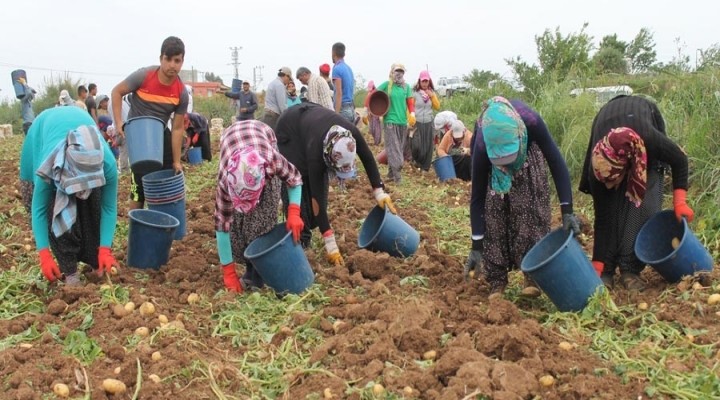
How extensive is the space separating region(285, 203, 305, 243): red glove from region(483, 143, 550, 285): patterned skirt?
3.31ft

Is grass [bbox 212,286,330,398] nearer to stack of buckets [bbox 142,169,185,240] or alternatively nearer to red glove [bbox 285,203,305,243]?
red glove [bbox 285,203,305,243]

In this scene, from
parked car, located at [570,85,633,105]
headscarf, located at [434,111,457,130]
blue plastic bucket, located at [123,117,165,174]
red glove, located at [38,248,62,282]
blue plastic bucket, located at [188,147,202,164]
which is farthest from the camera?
blue plastic bucket, located at [188,147,202,164]

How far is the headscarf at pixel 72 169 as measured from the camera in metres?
3.42

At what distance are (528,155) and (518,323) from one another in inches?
33.8

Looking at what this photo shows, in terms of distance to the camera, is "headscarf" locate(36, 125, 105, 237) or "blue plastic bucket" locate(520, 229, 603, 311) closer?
"blue plastic bucket" locate(520, 229, 603, 311)

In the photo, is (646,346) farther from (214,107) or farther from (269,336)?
(214,107)

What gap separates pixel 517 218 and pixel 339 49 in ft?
18.6

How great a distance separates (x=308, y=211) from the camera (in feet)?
14.6

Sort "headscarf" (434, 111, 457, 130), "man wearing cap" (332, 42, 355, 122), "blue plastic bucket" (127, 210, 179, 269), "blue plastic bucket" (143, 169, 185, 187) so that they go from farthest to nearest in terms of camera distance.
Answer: "man wearing cap" (332, 42, 355, 122) → "headscarf" (434, 111, 457, 130) → "blue plastic bucket" (143, 169, 185, 187) → "blue plastic bucket" (127, 210, 179, 269)

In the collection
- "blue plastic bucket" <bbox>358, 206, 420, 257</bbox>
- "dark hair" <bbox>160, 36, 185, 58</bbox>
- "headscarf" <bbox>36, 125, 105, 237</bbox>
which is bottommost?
"blue plastic bucket" <bbox>358, 206, 420, 257</bbox>

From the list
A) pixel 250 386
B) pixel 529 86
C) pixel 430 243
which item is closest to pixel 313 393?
pixel 250 386

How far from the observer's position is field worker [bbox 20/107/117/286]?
135 inches

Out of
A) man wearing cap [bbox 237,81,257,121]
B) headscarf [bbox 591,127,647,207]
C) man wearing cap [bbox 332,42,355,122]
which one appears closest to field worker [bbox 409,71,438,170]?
man wearing cap [bbox 332,42,355,122]

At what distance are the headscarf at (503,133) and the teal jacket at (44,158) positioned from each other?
201 cm
